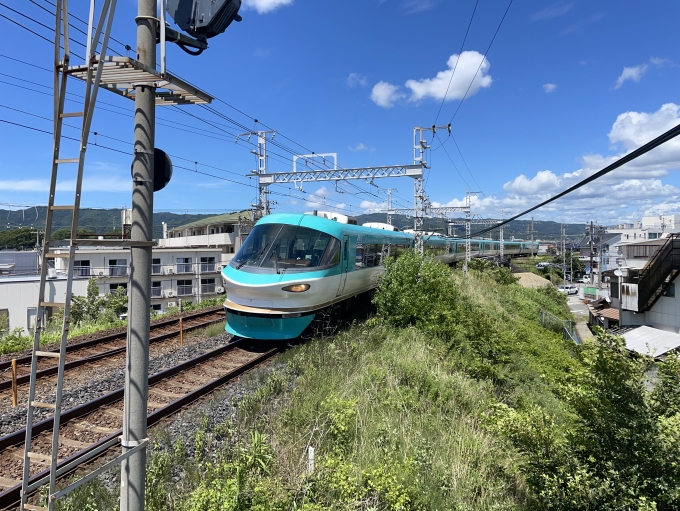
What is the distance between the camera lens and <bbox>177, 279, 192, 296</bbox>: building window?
3653cm

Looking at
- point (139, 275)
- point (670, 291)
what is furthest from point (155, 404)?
point (670, 291)

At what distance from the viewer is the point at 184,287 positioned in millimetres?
36688

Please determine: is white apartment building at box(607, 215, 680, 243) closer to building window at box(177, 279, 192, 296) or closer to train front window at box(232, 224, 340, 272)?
building window at box(177, 279, 192, 296)

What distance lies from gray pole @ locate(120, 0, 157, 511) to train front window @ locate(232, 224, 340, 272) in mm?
5965

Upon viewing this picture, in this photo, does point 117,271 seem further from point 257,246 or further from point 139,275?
point 139,275

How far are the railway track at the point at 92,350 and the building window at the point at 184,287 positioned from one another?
25.6 m

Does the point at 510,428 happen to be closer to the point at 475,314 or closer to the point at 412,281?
the point at 412,281

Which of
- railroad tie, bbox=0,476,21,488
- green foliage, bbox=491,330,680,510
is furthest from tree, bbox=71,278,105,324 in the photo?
green foliage, bbox=491,330,680,510

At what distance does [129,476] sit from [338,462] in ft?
6.57

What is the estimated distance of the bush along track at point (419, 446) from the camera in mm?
3445

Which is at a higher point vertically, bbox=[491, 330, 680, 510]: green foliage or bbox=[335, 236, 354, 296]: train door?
bbox=[335, 236, 354, 296]: train door

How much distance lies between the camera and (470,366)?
9.08 meters

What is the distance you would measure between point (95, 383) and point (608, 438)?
6872 millimetres

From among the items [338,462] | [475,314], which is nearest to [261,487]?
[338,462]
